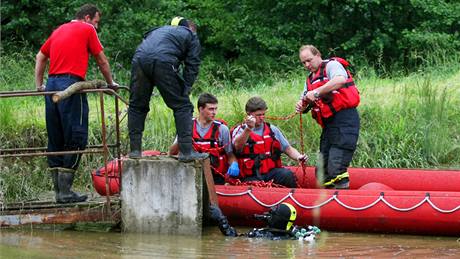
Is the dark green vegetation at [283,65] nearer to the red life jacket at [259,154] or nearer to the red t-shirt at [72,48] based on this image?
the red life jacket at [259,154]

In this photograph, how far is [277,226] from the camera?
8969 millimetres

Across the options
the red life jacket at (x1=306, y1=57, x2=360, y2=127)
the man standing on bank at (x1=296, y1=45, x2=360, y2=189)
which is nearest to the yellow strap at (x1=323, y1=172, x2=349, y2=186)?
the man standing on bank at (x1=296, y1=45, x2=360, y2=189)

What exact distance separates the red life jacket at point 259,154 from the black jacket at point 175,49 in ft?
3.50

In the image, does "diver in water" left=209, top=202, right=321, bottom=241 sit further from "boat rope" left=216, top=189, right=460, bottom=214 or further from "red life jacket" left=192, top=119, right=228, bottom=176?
"red life jacket" left=192, top=119, right=228, bottom=176

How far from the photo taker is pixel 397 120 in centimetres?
1187

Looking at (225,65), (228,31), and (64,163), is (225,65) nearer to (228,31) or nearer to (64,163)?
(228,31)

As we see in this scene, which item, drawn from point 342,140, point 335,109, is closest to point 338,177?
point 342,140

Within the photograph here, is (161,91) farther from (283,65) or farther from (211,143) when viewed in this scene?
(283,65)

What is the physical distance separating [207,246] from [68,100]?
1898 mm

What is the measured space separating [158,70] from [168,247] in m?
1.57

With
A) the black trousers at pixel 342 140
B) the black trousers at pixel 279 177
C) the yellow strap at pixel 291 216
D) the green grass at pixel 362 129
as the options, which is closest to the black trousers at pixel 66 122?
the green grass at pixel 362 129

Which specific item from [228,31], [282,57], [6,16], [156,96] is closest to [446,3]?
[282,57]

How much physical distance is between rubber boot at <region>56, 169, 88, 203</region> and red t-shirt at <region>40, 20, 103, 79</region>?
928 mm

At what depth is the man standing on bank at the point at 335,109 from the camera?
31.4 feet
